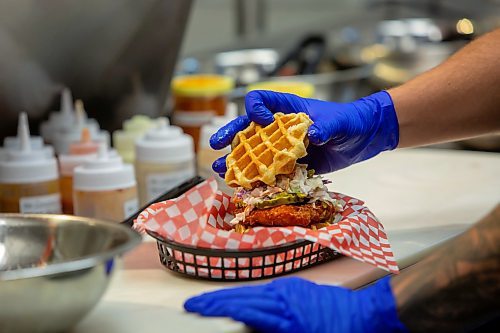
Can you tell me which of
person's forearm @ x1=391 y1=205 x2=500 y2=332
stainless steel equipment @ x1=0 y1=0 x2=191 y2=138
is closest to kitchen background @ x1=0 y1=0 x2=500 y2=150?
stainless steel equipment @ x1=0 y1=0 x2=191 y2=138

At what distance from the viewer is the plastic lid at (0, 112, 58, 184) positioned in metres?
1.79

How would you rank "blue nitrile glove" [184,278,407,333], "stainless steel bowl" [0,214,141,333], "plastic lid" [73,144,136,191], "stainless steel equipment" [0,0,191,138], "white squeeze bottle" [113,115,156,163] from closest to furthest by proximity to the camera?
"stainless steel bowl" [0,214,141,333], "blue nitrile glove" [184,278,407,333], "plastic lid" [73,144,136,191], "stainless steel equipment" [0,0,191,138], "white squeeze bottle" [113,115,156,163]

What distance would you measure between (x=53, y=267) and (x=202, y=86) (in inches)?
62.1

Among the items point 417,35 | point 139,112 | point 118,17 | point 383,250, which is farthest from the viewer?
point 417,35

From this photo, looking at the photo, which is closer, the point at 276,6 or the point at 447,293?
the point at 447,293

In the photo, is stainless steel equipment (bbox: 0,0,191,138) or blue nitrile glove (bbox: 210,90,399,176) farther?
stainless steel equipment (bbox: 0,0,191,138)

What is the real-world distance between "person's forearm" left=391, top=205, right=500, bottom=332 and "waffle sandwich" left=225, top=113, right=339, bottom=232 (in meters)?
0.28

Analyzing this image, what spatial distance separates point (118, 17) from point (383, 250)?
107 cm

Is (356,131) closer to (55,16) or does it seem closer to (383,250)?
(383,250)

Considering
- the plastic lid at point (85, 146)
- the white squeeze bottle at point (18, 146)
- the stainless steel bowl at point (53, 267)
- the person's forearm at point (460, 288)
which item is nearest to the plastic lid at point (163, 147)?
the plastic lid at point (85, 146)

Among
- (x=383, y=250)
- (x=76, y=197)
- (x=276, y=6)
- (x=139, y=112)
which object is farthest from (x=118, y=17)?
(x=276, y=6)

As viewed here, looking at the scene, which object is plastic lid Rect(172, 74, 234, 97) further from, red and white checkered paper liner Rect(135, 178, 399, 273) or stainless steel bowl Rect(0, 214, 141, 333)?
stainless steel bowl Rect(0, 214, 141, 333)

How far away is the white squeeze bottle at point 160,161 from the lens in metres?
1.94

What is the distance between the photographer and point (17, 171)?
1793 mm
